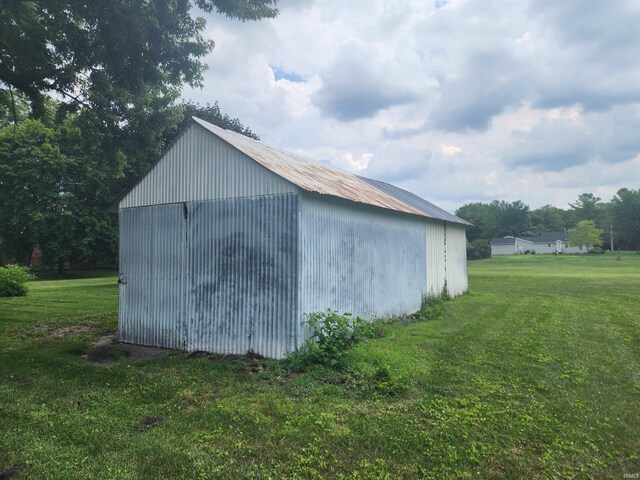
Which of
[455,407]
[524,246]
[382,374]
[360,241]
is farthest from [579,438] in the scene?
[524,246]

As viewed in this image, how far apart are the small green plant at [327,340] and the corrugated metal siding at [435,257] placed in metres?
6.61

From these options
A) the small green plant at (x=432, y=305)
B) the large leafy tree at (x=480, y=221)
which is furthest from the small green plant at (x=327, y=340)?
the large leafy tree at (x=480, y=221)

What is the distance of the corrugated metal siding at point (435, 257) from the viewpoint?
14.3m

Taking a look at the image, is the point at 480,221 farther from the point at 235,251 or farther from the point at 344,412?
the point at 344,412

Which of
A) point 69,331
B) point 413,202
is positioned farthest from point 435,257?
point 69,331

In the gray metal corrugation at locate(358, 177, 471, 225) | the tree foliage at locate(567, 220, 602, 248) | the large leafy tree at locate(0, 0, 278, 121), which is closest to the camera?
the large leafy tree at locate(0, 0, 278, 121)

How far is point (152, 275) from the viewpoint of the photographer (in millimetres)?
9125

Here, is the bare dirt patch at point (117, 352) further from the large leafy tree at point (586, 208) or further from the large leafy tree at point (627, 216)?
the large leafy tree at point (586, 208)

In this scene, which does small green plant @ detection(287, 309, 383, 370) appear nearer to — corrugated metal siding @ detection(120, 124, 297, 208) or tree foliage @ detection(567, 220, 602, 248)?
corrugated metal siding @ detection(120, 124, 297, 208)

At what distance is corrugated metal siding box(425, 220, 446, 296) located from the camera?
14335mm

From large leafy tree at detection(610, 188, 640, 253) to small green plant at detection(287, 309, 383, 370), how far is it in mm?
80342

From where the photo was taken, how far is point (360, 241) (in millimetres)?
9711

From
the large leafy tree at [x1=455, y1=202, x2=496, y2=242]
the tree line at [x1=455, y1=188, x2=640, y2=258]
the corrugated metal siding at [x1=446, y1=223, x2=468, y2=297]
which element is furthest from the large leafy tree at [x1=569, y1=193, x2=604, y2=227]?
the corrugated metal siding at [x1=446, y1=223, x2=468, y2=297]

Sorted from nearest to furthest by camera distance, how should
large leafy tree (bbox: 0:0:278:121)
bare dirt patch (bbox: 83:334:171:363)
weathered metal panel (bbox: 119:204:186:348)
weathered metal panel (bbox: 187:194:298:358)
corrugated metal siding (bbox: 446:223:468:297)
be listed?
weathered metal panel (bbox: 187:194:298:358), bare dirt patch (bbox: 83:334:171:363), weathered metal panel (bbox: 119:204:186:348), large leafy tree (bbox: 0:0:278:121), corrugated metal siding (bbox: 446:223:468:297)
